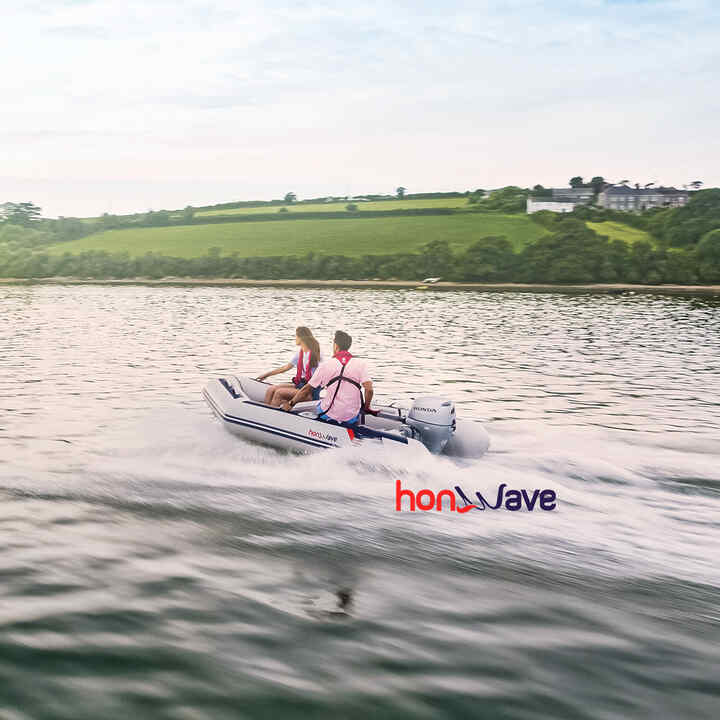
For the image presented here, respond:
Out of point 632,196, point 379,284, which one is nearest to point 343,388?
point 379,284

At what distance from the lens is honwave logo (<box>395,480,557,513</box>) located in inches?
356

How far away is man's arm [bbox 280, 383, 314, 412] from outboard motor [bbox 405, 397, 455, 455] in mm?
1760

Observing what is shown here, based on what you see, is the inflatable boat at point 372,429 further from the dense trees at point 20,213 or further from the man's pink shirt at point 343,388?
the dense trees at point 20,213

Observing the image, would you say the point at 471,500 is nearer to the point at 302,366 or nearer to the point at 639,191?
the point at 302,366

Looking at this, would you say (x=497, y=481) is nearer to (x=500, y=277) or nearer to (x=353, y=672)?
(x=353, y=672)

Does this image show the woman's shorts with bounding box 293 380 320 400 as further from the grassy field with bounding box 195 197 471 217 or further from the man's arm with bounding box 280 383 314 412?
the grassy field with bounding box 195 197 471 217

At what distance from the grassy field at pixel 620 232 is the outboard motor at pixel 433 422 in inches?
3639

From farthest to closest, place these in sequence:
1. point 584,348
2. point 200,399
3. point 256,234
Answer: point 256,234
point 584,348
point 200,399

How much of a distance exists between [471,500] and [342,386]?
250cm

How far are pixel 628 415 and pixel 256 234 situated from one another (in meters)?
101

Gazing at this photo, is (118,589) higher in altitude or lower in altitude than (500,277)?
lower

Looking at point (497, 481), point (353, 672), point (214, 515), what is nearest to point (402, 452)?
point (497, 481)

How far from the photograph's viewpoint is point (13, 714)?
4.88 m

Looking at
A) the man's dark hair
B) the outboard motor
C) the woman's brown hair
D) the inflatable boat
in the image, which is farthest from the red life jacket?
the outboard motor
